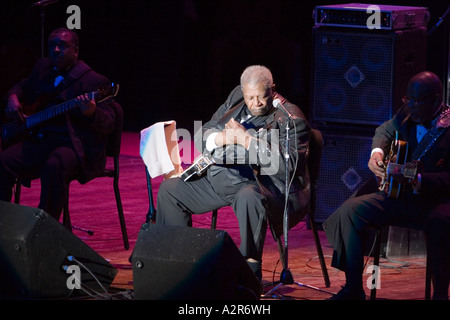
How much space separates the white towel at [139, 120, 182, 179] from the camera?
552cm

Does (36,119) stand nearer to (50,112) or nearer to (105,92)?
(50,112)

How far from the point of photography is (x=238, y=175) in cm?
505

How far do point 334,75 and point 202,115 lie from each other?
4.57 metres

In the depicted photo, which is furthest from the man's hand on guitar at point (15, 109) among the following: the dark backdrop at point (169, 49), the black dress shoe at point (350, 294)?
the dark backdrop at point (169, 49)

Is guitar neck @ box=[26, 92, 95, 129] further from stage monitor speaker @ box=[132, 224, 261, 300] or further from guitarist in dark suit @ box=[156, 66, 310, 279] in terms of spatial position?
stage monitor speaker @ box=[132, 224, 261, 300]

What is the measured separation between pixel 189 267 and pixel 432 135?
1574mm

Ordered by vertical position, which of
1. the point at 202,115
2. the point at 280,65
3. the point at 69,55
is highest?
the point at 69,55

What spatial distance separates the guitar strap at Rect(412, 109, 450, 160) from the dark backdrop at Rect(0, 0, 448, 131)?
491 centimetres

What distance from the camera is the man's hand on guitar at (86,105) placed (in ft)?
18.4

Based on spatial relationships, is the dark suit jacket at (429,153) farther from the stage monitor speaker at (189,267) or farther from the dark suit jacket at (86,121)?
the dark suit jacket at (86,121)

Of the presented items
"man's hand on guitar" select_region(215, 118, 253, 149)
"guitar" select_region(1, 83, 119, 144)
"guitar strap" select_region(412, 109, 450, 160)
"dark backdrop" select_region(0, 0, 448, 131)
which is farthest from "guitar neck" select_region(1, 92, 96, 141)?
"dark backdrop" select_region(0, 0, 448, 131)

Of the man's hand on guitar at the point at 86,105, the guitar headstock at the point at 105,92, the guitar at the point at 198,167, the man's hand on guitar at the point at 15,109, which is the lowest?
the guitar at the point at 198,167
